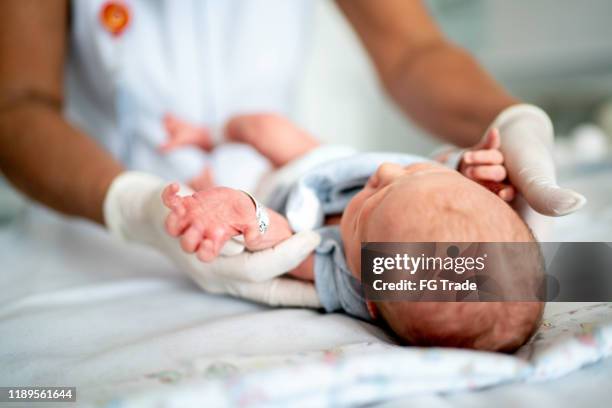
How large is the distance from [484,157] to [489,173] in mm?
24

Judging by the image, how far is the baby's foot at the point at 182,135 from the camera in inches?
40.3

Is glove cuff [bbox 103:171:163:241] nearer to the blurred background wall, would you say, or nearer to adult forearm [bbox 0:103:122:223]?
adult forearm [bbox 0:103:122:223]

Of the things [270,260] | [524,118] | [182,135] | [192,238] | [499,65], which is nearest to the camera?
[192,238]

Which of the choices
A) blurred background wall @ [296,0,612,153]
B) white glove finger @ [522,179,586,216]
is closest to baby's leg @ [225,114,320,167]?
white glove finger @ [522,179,586,216]

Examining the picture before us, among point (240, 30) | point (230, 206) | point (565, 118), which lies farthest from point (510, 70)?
point (230, 206)

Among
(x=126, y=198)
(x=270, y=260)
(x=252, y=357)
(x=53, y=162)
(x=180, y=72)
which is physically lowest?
(x=252, y=357)

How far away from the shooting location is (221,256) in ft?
1.90

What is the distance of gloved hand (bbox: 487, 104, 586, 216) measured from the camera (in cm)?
47

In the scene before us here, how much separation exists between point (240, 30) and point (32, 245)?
1.90 ft

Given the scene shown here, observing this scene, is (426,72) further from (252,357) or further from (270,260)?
(252,357)

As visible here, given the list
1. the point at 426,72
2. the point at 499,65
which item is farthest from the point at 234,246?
the point at 499,65

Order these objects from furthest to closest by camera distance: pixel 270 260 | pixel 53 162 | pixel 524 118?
pixel 53 162 → pixel 524 118 → pixel 270 260

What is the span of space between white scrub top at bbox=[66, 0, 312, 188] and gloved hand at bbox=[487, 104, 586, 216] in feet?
A: 1.77

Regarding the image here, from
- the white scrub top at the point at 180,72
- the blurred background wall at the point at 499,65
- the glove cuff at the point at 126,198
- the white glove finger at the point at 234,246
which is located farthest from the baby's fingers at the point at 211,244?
the blurred background wall at the point at 499,65
